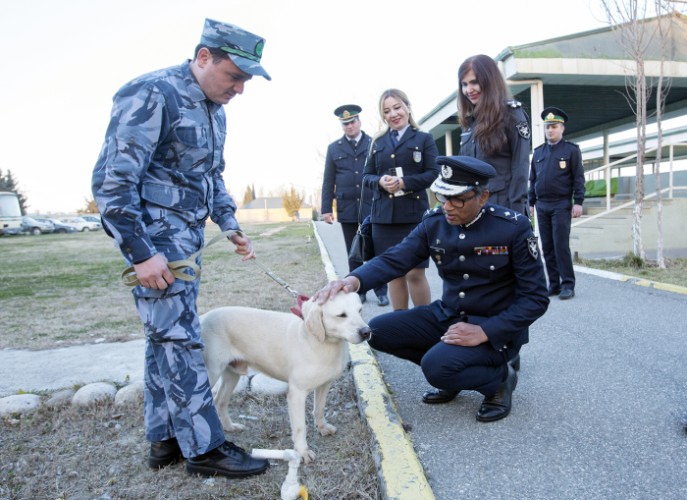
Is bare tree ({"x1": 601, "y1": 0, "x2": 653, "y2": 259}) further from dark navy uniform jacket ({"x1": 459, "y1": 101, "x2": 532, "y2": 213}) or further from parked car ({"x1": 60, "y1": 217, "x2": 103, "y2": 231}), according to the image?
parked car ({"x1": 60, "y1": 217, "x2": 103, "y2": 231})

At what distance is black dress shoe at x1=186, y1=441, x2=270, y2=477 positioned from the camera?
247 centimetres

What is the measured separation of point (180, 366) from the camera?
2451mm

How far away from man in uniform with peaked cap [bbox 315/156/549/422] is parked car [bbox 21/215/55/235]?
172ft

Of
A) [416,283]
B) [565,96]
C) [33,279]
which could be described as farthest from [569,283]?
[565,96]

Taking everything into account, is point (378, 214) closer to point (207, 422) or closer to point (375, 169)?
point (375, 169)

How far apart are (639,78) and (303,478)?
30.3ft

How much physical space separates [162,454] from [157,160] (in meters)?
1.52

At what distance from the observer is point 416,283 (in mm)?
4352

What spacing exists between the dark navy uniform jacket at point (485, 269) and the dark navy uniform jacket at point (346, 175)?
3.22 meters

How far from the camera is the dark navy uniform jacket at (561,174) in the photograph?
252 inches

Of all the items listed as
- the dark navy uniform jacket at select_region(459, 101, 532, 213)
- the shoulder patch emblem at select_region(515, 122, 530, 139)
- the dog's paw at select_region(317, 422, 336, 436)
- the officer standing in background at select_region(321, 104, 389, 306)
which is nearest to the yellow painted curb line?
the dog's paw at select_region(317, 422, 336, 436)

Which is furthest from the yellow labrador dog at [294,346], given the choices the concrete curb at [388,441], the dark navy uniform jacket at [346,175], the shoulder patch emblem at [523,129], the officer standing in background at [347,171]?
the dark navy uniform jacket at [346,175]

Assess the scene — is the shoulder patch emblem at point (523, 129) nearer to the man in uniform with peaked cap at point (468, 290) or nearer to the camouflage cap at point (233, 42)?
the man in uniform with peaked cap at point (468, 290)

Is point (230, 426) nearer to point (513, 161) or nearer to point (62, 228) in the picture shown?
point (513, 161)
